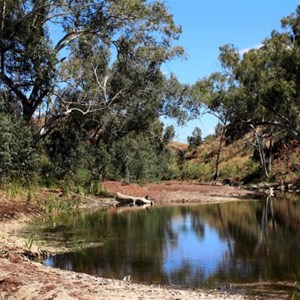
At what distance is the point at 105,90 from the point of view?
29.5 metres

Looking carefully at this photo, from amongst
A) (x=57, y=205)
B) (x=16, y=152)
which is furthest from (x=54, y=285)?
(x=16, y=152)

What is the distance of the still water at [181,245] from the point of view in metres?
11.2

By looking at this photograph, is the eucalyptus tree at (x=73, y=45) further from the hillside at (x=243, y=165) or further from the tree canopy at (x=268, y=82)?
the hillside at (x=243, y=165)

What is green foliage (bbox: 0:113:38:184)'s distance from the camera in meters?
21.6

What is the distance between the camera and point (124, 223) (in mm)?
20016

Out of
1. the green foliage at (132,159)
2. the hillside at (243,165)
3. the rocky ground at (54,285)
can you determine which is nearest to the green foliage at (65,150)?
the green foliage at (132,159)

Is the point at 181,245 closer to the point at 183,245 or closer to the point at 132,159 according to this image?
the point at 183,245

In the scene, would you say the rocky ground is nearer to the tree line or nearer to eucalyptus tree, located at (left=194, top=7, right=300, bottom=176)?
the tree line

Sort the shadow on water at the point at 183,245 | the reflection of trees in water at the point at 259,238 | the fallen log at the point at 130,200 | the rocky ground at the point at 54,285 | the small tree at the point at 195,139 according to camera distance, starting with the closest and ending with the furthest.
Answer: the rocky ground at the point at 54,285 < the shadow on water at the point at 183,245 < the reflection of trees in water at the point at 259,238 < the fallen log at the point at 130,200 < the small tree at the point at 195,139

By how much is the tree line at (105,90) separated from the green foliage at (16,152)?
0.17 ft

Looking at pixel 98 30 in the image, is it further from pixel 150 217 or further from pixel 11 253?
pixel 11 253

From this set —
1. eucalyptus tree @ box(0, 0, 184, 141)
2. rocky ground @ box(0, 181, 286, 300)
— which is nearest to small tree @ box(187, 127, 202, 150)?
eucalyptus tree @ box(0, 0, 184, 141)

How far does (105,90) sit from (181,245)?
1620 centimetres

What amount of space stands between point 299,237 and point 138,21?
13.4m
